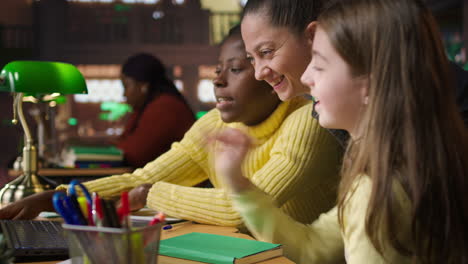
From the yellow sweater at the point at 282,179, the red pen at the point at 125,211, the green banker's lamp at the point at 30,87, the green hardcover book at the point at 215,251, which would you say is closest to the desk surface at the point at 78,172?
the green banker's lamp at the point at 30,87

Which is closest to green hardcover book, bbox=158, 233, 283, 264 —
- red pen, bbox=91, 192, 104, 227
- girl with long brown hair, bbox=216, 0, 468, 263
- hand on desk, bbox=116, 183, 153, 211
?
girl with long brown hair, bbox=216, 0, 468, 263

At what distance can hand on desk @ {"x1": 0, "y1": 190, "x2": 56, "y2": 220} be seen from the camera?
135cm

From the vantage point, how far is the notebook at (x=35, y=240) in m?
0.98

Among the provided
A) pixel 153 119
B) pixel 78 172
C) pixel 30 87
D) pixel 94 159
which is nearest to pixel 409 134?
pixel 30 87

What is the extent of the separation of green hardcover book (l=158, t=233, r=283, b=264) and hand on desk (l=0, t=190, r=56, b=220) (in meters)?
0.50

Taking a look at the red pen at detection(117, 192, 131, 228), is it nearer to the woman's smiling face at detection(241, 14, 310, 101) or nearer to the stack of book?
the woman's smiling face at detection(241, 14, 310, 101)

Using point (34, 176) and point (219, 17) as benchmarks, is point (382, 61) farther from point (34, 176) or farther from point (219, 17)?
point (219, 17)

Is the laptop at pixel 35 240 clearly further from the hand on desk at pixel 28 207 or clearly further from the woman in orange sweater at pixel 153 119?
the woman in orange sweater at pixel 153 119

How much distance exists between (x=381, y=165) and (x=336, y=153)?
634mm

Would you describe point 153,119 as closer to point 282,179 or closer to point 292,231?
point 282,179

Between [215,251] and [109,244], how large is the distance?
1.06 ft

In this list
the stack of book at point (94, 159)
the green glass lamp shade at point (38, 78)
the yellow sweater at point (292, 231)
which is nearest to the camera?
the yellow sweater at point (292, 231)

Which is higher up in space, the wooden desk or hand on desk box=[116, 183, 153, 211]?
hand on desk box=[116, 183, 153, 211]

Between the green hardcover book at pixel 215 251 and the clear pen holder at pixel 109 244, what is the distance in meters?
0.25
